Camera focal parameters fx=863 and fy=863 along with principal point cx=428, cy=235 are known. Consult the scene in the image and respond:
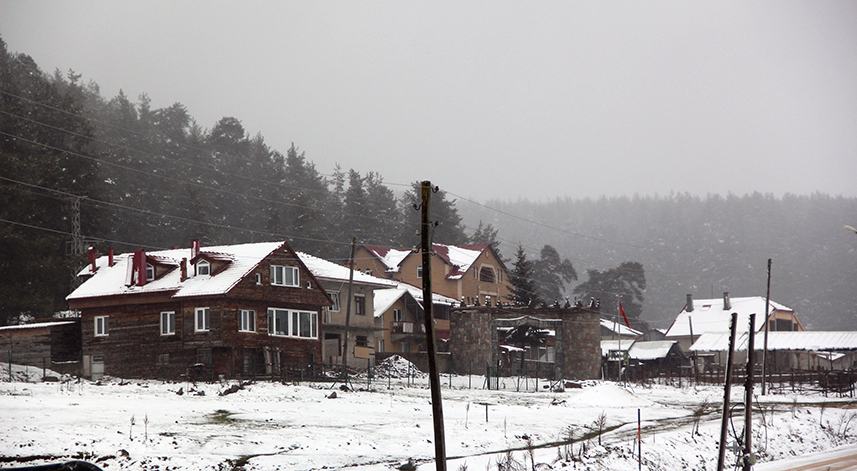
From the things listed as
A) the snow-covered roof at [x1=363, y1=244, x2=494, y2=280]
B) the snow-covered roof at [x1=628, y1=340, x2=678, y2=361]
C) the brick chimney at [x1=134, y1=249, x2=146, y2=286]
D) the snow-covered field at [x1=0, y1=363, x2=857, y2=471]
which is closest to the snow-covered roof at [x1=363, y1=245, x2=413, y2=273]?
the snow-covered roof at [x1=363, y1=244, x2=494, y2=280]

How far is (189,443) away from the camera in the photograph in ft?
93.2

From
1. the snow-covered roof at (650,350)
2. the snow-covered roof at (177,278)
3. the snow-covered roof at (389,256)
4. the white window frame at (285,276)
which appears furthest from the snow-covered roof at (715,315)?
the snow-covered roof at (177,278)

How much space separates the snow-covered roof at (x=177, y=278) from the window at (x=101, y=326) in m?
1.65

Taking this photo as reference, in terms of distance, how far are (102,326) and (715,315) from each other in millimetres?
77101

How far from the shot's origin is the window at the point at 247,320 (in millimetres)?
52906

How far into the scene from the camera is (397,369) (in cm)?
6469

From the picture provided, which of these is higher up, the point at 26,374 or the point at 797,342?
the point at 26,374

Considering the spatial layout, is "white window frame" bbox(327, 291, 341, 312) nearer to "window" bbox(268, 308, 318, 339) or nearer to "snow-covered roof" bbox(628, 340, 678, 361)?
"window" bbox(268, 308, 318, 339)

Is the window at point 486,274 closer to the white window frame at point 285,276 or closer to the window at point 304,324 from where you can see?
the window at point 304,324

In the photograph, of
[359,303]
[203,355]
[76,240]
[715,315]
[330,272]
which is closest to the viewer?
[203,355]

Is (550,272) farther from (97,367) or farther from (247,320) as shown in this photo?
(97,367)

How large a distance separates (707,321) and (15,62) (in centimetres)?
8538

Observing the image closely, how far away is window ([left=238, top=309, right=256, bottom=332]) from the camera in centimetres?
→ 5291

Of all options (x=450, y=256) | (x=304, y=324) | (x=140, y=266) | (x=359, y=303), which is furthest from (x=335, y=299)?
(x=450, y=256)
